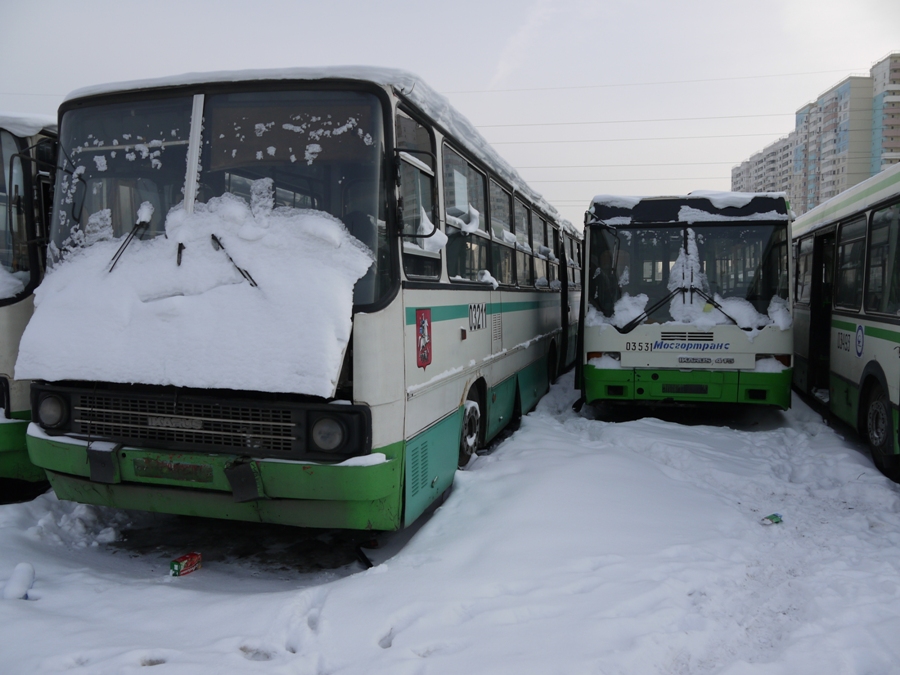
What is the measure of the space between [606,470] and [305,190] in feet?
11.2

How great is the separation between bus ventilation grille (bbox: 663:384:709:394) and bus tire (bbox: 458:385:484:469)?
311cm

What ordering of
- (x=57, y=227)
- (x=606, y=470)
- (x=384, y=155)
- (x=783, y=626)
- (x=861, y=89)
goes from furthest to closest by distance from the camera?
(x=861, y=89)
(x=606, y=470)
(x=57, y=227)
(x=384, y=155)
(x=783, y=626)

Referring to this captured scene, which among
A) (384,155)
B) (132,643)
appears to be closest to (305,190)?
(384,155)

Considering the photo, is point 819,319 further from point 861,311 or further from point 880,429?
point 880,429

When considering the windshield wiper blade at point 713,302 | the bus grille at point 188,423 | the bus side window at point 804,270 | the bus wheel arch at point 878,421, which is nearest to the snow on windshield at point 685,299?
the windshield wiper blade at point 713,302

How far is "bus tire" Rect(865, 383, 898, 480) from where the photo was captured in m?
6.22

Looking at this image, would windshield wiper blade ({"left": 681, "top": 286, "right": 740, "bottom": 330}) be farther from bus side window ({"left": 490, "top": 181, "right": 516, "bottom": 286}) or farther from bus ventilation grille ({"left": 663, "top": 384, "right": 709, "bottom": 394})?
bus side window ({"left": 490, "top": 181, "right": 516, "bottom": 286})

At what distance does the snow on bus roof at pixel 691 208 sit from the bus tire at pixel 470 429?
3.56m

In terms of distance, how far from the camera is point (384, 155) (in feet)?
13.0

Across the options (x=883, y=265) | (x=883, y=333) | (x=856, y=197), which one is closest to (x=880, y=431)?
(x=883, y=333)

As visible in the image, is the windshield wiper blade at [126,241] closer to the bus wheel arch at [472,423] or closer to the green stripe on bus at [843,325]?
the bus wheel arch at [472,423]

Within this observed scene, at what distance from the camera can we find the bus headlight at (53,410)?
13.4 ft

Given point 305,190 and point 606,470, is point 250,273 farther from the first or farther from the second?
point 606,470

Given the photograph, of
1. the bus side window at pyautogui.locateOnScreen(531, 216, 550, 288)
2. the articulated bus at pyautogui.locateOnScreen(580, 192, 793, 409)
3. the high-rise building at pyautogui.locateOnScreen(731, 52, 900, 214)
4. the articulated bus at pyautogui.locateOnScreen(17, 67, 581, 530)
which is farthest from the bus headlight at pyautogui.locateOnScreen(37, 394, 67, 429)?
the high-rise building at pyautogui.locateOnScreen(731, 52, 900, 214)
